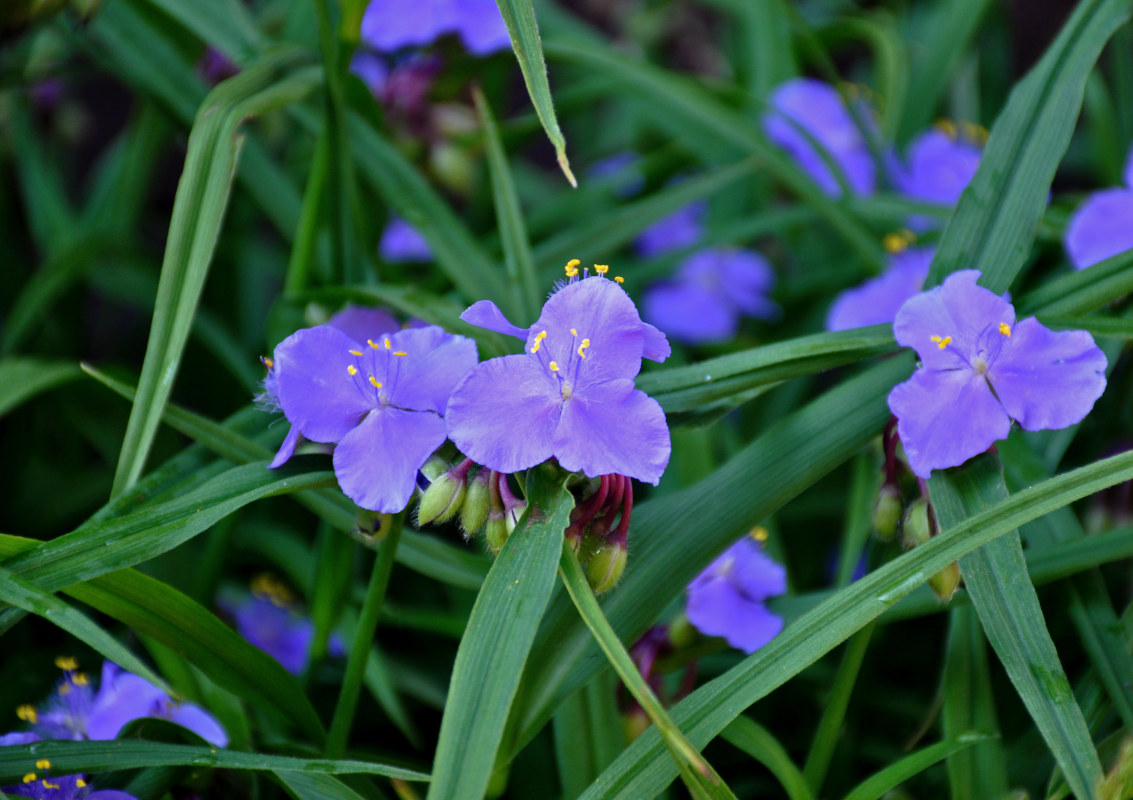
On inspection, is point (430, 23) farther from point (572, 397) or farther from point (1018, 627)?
point (1018, 627)

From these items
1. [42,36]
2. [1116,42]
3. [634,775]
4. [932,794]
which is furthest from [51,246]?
[1116,42]

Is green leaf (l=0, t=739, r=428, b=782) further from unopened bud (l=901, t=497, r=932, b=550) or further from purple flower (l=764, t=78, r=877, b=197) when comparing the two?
purple flower (l=764, t=78, r=877, b=197)

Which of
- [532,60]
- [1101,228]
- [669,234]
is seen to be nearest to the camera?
[532,60]

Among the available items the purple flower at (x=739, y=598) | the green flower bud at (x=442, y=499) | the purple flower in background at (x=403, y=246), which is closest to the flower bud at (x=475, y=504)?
the green flower bud at (x=442, y=499)

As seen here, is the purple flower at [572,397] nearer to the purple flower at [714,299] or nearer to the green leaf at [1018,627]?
the green leaf at [1018,627]

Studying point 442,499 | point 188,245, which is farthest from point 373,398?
point 188,245

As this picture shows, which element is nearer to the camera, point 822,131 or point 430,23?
point 430,23

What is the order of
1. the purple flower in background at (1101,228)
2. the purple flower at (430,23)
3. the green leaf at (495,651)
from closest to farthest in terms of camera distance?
the green leaf at (495,651)
the purple flower in background at (1101,228)
the purple flower at (430,23)
